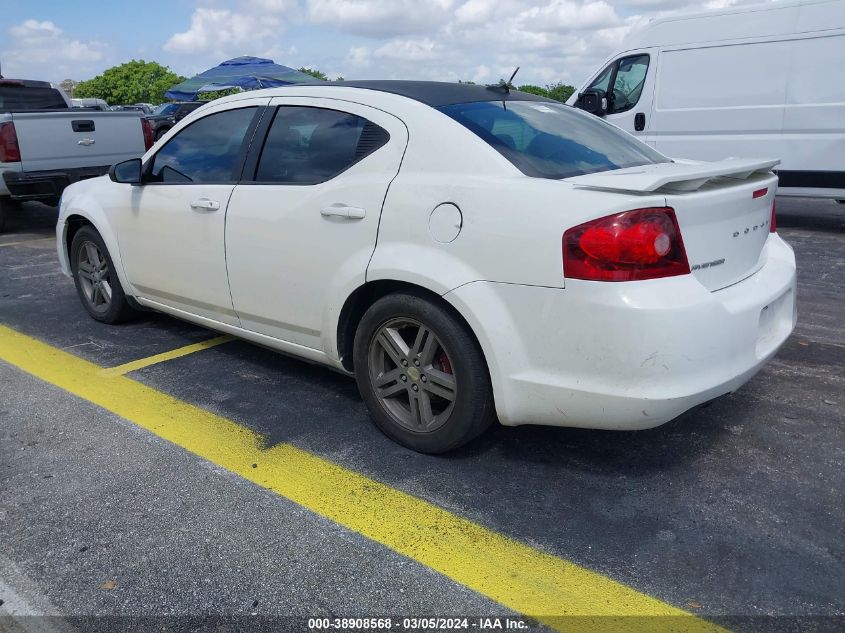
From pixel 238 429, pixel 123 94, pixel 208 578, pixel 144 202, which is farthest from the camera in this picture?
pixel 123 94

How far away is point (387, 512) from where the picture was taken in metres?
2.68

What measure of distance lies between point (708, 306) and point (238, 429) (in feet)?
6.97

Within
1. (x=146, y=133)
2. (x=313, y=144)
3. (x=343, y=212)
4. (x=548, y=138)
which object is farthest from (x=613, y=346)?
(x=146, y=133)

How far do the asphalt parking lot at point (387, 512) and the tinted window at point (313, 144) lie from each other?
3.78ft

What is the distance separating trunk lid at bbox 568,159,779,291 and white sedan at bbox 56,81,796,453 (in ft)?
0.04

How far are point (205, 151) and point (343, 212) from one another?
1.33m

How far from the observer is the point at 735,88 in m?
8.47

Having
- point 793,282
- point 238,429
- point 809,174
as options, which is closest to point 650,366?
point 793,282

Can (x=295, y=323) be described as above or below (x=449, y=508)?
above

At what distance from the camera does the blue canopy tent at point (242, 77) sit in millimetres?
18219

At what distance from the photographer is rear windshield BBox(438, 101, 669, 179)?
295cm

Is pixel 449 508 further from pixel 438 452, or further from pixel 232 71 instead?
pixel 232 71

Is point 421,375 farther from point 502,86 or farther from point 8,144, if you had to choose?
point 8,144

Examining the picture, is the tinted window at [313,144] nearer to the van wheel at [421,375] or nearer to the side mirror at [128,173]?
the van wheel at [421,375]
